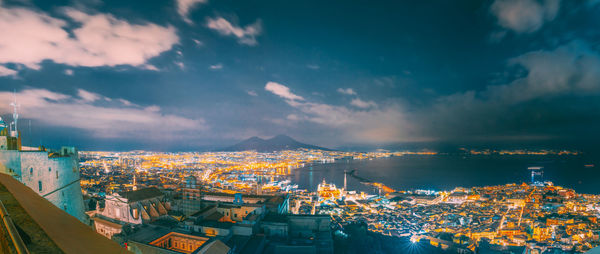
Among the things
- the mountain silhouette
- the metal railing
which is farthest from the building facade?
the mountain silhouette

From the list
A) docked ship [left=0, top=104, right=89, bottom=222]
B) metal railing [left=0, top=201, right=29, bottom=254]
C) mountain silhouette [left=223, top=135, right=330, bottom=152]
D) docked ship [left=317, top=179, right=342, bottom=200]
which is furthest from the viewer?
mountain silhouette [left=223, top=135, right=330, bottom=152]

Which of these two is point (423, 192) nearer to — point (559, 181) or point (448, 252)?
point (448, 252)

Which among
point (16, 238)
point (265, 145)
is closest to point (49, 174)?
point (16, 238)

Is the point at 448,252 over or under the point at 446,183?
over

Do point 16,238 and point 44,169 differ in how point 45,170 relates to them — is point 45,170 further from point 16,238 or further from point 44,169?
point 16,238

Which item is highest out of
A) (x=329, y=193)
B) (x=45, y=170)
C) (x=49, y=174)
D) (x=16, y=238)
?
(x=16, y=238)

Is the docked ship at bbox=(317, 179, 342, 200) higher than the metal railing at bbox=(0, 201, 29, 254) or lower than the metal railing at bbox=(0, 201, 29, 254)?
lower

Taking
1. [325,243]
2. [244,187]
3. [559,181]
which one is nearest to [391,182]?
[244,187]

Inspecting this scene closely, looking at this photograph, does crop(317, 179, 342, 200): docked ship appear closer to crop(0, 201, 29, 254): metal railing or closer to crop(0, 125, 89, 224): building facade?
crop(0, 125, 89, 224): building facade
